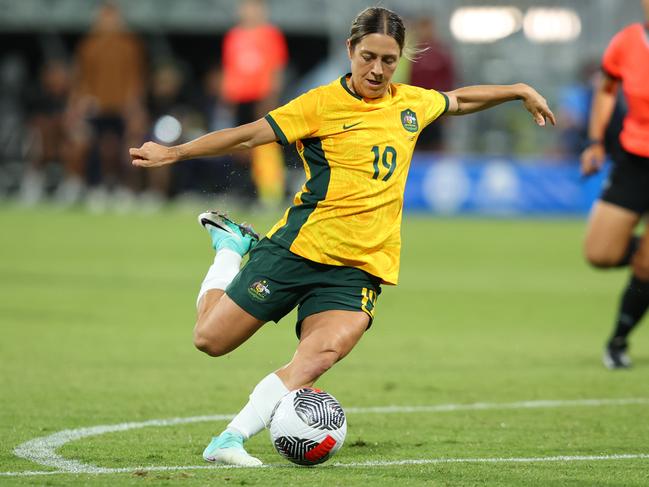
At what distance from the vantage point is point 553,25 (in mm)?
27234

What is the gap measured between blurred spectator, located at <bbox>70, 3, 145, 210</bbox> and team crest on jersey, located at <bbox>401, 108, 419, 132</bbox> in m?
16.2

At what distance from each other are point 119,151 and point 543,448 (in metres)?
18.4

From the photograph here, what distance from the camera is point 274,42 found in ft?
66.5

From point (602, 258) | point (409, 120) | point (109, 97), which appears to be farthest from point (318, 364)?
point (109, 97)

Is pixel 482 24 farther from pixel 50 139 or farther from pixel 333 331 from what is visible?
pixel 333 331

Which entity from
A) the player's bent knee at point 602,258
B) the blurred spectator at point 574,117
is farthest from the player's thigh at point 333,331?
the blurred spectator at point 574,117

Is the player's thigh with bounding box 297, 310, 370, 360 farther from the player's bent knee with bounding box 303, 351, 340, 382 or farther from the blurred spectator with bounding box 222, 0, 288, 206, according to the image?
the blurred spectator with bounding box 222, 0, 288, 206

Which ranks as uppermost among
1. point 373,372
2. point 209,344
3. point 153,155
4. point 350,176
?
point 153,155

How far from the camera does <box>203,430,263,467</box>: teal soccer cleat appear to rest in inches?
223

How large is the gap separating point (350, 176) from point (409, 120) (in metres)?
0.38

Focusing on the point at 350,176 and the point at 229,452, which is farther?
the point at 350,176

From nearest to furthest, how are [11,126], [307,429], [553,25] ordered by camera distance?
1. [307,429]
2. [553,25]
3. [11,126]

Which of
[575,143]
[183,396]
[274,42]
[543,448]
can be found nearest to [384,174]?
[543,448]

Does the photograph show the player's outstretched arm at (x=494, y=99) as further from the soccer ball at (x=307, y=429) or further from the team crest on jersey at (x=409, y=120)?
the soccer ball at (x=307, y=429)
